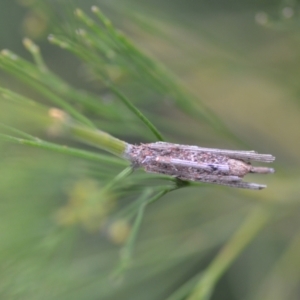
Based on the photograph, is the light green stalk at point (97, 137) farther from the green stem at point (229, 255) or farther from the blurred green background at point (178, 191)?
the green stem at point (229, 255)

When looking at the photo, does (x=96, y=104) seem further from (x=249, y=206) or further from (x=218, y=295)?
(x=218, y=295)

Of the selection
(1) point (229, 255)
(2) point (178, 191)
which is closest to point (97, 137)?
(1) point (229, 255)

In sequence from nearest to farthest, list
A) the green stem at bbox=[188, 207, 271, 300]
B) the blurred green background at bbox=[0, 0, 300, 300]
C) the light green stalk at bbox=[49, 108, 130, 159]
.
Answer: the light green stalk at bbox=[49, 108, 130, 159], the green stem at bbox=[188, 207, 271, 300], the blurred green background at bbox=[0, 0, 300, 300]

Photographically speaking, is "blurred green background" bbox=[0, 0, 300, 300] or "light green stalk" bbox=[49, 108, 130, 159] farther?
"blurred green background" bbox=[0, 0, 300, 300]

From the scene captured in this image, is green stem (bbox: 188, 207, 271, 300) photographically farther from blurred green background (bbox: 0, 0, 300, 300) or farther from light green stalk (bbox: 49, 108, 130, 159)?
light green stalk (bbox: 49, 108, 130, 159)

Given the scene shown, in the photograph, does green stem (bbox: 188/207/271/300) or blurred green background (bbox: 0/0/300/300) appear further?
blurred green background (bbox: 0/0/300/300)

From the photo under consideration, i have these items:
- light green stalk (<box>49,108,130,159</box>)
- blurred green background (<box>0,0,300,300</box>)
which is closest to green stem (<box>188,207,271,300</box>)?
blurred green background (<box>0,0,300,300</box>)

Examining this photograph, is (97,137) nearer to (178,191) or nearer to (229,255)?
(229,255)

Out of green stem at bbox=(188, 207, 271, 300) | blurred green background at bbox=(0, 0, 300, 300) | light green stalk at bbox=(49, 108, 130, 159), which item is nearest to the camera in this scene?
light green stalk at bbox=(49, 108, 130, 159)

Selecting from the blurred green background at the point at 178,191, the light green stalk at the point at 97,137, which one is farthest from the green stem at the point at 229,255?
the light green stalk at the point at 97,137
